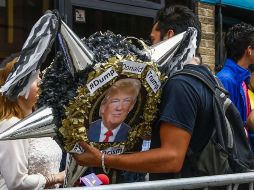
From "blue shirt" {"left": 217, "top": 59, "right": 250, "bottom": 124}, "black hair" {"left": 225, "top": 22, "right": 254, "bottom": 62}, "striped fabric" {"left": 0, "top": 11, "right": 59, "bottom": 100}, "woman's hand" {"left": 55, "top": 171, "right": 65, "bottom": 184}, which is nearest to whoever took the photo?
"striped fabric" {"left": 0, "top": 11, "right": 59, "bottom": 100}

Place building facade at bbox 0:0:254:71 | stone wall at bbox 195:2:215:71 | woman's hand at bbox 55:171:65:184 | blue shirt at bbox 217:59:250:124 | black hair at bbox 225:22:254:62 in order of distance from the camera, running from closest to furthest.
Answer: woman's hand at bbox 55:171:65:184 < blue shirt at bbox 217:59:250:124 < black hair at bbox 225:22:254:62 < building facade at bbox 0:0:254:71 < stone wall at bbox 195:2:215:71

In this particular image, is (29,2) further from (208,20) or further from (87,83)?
(87,83)

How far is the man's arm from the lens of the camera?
7.85 feet

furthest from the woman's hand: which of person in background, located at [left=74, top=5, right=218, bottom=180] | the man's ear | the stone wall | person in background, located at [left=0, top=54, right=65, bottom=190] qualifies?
the stone wall

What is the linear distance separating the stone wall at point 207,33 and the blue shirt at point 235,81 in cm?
313

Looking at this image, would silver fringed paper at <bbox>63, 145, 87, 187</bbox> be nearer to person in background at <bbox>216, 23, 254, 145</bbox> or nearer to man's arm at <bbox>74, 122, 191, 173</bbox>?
man's arm at <bbox>74, 122, 191, 173</bbox>

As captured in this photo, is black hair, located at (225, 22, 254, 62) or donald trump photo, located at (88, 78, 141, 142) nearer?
donald trump photo, located at (88, 78, 141, 142)

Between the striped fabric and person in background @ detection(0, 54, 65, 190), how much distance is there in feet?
3.44

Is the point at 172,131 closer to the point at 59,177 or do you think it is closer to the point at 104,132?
the point at 104,132

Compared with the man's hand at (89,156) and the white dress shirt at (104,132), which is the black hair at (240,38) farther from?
the man's hand at (89,156)

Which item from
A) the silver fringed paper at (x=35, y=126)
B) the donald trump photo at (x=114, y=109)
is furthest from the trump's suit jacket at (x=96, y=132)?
the silver fringed paper at (x=35, y=126)

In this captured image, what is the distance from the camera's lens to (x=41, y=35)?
7.38 feet

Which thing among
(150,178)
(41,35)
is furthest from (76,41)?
(150,178)

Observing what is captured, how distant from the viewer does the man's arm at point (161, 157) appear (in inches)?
94.2
